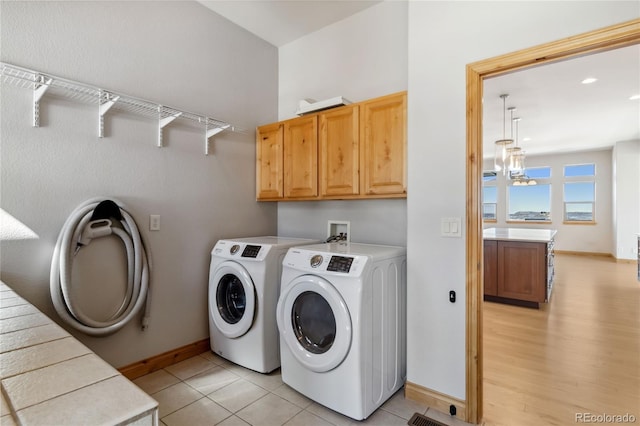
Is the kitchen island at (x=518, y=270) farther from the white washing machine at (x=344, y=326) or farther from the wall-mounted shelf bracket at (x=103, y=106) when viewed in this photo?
the wall-mounted shelf bracket at (x=103, y=106)

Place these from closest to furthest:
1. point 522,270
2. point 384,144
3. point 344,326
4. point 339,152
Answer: point 344,326 < point 384,144 < point 339,152 < point 522,270

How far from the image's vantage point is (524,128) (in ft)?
20.6

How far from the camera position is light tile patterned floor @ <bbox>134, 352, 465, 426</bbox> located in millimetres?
1822

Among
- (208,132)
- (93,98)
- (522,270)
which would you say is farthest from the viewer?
(522,270)

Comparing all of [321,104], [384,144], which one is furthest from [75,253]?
[384,144]

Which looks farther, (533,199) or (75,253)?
(533,199)

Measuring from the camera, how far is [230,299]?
2568mm

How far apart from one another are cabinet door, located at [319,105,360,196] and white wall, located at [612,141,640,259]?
27.0 feet

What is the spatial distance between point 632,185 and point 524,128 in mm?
3349

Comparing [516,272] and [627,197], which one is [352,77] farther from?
[627,197]

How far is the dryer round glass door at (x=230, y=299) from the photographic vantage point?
234 cm

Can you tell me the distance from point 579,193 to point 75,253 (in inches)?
435

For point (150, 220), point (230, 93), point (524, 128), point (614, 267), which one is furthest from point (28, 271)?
point (614, 267)

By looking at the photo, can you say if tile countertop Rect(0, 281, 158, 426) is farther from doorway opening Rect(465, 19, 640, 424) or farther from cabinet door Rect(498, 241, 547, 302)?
cabinet door Rect(498, 241, 547, 302)
